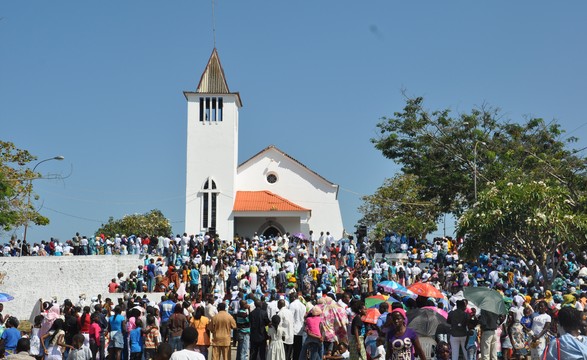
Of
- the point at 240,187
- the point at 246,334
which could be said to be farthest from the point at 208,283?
the point at 240,187

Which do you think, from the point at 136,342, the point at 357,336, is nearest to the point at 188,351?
the point at 357,336

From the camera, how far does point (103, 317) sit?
15383 millimetres

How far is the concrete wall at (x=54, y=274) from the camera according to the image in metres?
31.7

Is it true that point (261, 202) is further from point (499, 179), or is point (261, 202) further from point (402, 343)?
point (402, 343)

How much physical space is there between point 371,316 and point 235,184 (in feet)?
108

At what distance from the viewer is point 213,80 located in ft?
149

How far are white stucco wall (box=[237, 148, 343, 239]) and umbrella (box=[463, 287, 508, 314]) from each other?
33.5 meters

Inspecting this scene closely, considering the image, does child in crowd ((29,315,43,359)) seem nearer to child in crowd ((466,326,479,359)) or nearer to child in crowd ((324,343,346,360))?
child in crowd ((324,343,346,360))

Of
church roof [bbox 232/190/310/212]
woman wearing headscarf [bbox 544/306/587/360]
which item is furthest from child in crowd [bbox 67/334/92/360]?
church roof [bbox 232/190/310/212]

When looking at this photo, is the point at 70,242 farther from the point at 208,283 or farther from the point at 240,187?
the point at 240,187

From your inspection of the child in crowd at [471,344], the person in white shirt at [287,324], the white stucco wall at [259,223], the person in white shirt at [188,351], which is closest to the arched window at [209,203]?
the white stucco wall at [259,223]

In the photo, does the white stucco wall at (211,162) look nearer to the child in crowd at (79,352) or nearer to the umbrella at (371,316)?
the child in crowd at (79,352)

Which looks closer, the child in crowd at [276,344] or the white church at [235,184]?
the child in crowd at [276,344]

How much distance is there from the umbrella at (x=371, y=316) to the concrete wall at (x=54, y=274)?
2040 cm
